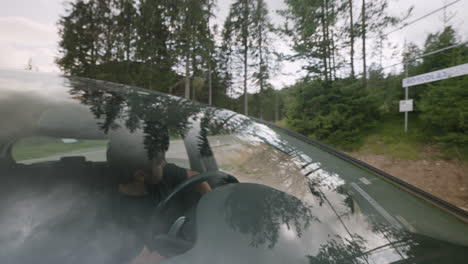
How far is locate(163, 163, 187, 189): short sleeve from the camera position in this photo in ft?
2.87

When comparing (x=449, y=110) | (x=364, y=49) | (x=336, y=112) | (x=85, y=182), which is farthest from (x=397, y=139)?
(x=85, y=182)

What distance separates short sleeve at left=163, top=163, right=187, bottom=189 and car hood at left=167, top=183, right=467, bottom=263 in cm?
15

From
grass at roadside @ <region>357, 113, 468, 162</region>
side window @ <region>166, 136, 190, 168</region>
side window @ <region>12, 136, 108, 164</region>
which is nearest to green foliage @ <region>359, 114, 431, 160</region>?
grass at roadside @ <region>357, 113, 468, 162</region>

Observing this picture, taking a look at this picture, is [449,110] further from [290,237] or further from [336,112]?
[290,237]

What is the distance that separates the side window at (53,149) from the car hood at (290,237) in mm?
439

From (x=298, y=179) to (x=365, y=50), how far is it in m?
11.1

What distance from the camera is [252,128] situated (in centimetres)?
127

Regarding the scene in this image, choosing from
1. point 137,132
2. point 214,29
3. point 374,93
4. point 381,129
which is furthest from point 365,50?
point 137,132

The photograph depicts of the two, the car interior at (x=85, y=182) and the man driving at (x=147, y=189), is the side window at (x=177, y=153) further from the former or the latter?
the car interior at (x=85, y=182)

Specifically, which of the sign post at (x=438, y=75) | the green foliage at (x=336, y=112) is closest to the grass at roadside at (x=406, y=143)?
the green foliage at (x=336, y=112)

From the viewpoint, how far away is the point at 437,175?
5211mm

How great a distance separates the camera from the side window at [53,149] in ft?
2.48

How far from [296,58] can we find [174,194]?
10.7 metres

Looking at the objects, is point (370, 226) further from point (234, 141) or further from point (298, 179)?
point (234, 141)
